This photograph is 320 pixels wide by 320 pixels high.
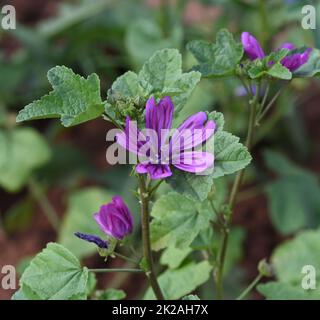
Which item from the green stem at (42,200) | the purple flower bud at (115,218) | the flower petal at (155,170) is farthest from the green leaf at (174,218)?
the green stem at (42,200)

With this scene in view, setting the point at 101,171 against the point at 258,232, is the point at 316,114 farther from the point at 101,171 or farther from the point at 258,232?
the point at 101,171

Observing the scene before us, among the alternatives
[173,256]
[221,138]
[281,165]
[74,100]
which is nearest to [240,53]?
[221,138]

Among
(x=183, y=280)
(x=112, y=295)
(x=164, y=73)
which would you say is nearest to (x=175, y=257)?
(x=183, y=280)

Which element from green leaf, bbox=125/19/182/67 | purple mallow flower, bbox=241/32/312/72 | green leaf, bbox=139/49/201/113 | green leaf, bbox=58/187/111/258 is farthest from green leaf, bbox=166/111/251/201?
green leaf, bbox=125/19/182/67

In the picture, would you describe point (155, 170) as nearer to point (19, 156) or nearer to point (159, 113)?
point (159, 113)

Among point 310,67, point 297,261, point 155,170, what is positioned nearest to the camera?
point 155,170
